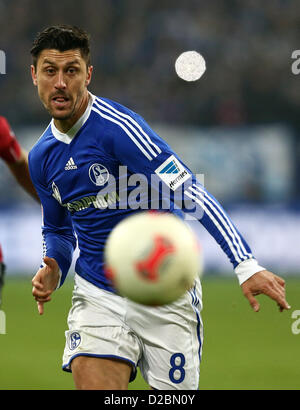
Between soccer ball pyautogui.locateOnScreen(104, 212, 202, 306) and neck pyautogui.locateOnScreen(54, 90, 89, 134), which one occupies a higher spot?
neck pyautogui.locateOnScreen(54, 90, 89, 134)

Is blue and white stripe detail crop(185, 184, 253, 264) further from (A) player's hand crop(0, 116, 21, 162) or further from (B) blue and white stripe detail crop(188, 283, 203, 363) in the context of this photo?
(A) player's hand crop(0, 116, 21, 162)

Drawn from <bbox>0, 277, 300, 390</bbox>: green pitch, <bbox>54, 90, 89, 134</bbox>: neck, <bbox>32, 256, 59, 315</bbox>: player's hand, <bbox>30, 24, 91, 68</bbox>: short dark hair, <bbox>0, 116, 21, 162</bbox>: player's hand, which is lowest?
<bbox>0, 277, 300, 390</bbox>: green pitch

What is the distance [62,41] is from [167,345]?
173 cm

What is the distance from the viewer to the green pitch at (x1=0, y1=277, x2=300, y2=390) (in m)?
6.15

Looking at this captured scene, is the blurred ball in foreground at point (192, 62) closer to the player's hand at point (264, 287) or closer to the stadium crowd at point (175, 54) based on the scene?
the stadium crowd at point (175, 54)

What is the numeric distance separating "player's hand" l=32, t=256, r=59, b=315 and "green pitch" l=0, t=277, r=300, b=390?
2.18m

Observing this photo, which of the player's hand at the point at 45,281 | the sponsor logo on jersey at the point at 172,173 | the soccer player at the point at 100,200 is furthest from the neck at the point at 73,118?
the player's hand at the point at 45,281

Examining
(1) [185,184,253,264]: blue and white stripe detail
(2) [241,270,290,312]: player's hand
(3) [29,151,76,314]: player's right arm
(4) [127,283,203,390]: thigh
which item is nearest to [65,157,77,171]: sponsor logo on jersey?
(3) [29,151,76,314]: player's right arm

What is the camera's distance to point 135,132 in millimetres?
3734

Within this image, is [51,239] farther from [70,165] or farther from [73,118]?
[73,118]

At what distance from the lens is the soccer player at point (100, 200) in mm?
3744

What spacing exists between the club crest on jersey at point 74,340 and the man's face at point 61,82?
1168 mm

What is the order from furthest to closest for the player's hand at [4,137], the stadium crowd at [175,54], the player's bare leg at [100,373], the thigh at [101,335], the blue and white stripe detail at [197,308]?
1. the stadium crowd at [175,54]
2. the player's hand at [4,137]
3. the blue and white stripe detail at [197,308]
4. the thigh at [101,335]
5. the player's bare leg at [100,373]

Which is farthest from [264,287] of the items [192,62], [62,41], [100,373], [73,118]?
[192,62]
